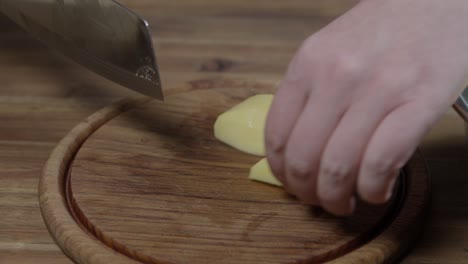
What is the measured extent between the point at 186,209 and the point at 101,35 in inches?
11.2

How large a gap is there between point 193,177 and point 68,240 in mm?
197

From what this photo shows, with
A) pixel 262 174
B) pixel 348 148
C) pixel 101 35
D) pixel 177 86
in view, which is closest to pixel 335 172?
pixel 348 148

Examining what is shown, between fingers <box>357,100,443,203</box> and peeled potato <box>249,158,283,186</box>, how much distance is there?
0.95 ft

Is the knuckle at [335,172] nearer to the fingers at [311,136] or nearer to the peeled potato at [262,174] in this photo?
the fingers at [311,136]

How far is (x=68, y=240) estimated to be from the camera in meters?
0.87

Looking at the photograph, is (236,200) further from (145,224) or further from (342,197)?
(342,197)

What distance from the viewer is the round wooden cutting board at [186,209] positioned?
2.77ft

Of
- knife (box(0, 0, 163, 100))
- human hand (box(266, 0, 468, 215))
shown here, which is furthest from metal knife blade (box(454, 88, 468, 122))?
knife (box(0, 0, 163, 100))

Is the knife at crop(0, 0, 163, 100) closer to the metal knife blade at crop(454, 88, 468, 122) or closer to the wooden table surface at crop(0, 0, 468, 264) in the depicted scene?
the wooden table surface at crop(0, 0, 468, 264)

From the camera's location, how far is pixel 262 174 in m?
0.96

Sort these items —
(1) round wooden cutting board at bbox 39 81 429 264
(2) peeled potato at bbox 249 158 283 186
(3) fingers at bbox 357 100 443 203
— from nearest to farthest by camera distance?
(3) fingers at bbox 357 100 443 203, (1) round wooden cutting board at bbox 39 81 429 264, (2) peeled potato at bbox 249 158 283 186

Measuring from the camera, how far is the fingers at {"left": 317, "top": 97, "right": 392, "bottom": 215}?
66 centimetres

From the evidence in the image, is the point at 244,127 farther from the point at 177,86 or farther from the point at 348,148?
the point at 348,148

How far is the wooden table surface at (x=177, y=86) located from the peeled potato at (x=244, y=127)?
0.16 m
